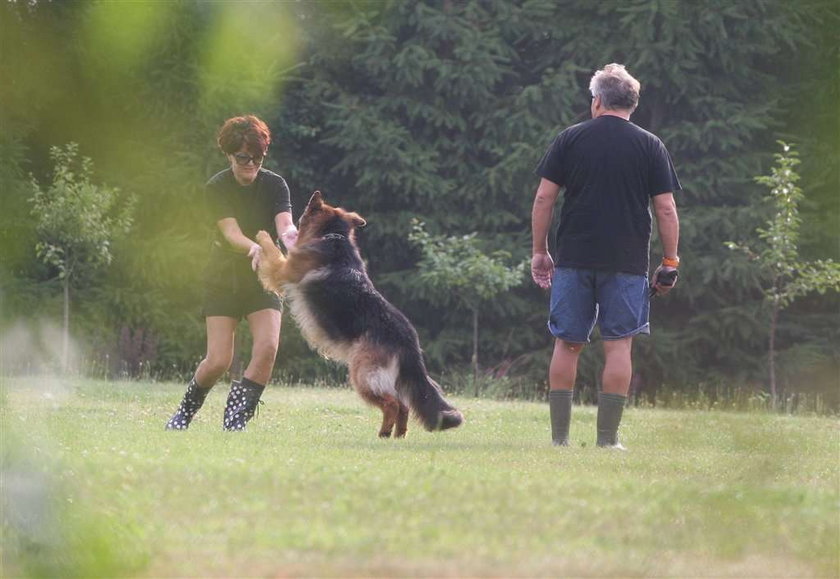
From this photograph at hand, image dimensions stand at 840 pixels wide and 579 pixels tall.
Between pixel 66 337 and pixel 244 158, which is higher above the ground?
pixel 244 158

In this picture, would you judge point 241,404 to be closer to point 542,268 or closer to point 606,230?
point 542,268

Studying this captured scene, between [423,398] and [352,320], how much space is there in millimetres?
623

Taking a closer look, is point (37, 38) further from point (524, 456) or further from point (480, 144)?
point (480, 144)

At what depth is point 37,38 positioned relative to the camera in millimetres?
5359

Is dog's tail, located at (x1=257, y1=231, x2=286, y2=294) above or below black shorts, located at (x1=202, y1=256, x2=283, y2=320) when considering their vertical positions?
above

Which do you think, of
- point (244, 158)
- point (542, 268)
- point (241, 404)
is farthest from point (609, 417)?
point (244, 158)

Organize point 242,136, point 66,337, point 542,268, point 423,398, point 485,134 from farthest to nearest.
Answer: point 485,134
point 66,337
point 242,136
point 423,398
point 542,268

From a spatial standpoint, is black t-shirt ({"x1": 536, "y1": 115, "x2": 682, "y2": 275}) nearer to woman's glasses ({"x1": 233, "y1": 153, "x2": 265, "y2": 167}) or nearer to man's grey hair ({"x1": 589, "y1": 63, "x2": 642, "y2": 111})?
man's grey hair ({"x1": 589, "y1": 63, "x2": 642, "y2": 111})

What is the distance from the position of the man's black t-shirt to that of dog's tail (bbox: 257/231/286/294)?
211mm

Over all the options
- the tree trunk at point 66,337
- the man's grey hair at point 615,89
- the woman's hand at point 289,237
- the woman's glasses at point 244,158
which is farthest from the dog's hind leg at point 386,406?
the tree trunk at point 66,337

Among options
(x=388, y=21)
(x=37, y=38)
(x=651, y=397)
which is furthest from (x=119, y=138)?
(x=37, y=38)

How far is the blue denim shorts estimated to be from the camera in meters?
7.49

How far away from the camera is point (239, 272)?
822 cm

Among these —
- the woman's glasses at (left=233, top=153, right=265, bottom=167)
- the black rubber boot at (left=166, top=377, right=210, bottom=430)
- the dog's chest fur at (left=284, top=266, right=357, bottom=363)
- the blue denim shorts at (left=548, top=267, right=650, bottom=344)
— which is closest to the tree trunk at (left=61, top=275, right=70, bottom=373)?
the black rubber boot at (left=166, top=377, right=210, bottom=430)
